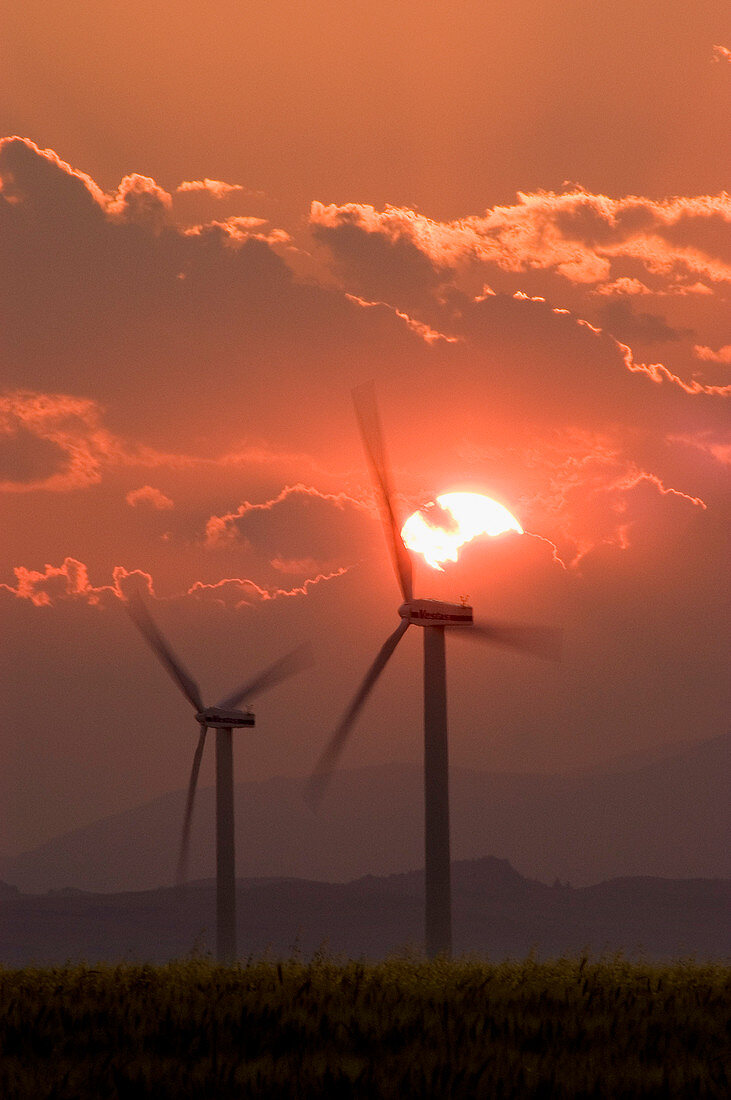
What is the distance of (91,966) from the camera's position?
180ft

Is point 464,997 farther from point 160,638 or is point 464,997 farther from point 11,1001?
point 160,638

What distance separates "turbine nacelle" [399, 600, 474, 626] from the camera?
249 feet

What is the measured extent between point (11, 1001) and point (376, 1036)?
38.2ft

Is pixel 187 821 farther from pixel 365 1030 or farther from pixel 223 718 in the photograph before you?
pixel 365 1030

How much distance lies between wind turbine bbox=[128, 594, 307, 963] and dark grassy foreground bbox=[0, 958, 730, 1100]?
37.4 meters

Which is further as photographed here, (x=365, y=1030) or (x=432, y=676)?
(x=432, y=676)

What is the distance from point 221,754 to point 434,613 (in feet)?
91.7

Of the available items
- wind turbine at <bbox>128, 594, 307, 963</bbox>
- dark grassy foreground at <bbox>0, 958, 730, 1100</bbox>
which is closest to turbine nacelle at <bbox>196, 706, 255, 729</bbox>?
wind turbine at <bbox>128, 594, 307, 963</bbox>

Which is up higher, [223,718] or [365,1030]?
[223,718]

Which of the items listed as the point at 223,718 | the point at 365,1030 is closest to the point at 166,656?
the point at 223,718

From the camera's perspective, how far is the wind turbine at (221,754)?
301 ft

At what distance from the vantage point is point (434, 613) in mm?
76250

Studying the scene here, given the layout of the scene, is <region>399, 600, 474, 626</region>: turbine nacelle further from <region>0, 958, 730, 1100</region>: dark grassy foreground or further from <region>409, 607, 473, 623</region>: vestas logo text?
<region>0, 958, 730, 1100</region>: dark grassy foreground

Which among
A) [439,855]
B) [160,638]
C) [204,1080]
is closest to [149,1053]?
[204,1080]
